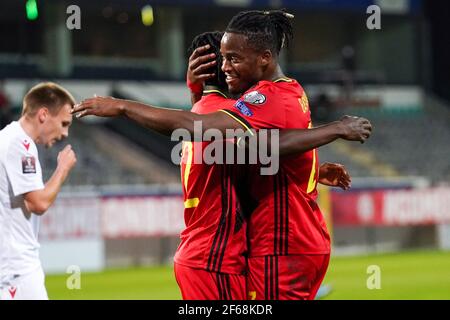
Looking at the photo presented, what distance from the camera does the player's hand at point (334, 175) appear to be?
17.9ft

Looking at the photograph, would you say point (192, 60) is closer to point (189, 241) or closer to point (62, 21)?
point (189, 241)

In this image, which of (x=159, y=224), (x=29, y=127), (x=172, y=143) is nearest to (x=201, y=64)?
(x=29, y=127)

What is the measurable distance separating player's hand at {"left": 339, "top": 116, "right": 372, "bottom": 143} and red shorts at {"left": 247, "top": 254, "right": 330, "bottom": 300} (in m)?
0.64

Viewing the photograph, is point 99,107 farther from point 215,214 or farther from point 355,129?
point 355,129

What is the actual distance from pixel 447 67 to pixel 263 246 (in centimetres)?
2863

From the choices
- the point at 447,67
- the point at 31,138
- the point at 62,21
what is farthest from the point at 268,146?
the point at 447,67

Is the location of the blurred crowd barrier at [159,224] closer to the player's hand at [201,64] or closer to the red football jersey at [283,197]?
the player's hand at [201,64]

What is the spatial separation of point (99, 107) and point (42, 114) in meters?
1.71

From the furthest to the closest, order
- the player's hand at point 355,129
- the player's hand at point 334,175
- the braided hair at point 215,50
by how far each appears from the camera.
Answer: the player's hand at point 334,175
the braided hair at point 215,50
the player's hand at point 355,129

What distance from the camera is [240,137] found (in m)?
4.56

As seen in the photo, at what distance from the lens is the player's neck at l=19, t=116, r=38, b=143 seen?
5.96 m

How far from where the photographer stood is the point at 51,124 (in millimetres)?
6031

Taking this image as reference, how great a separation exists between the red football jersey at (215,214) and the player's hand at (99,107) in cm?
47

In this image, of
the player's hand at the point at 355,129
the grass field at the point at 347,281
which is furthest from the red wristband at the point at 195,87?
the grass field at the point at 347,281
